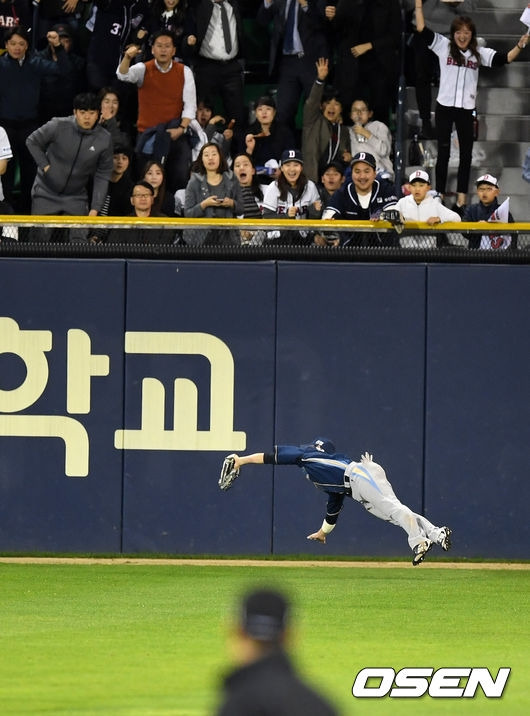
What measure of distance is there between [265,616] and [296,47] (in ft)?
50.1

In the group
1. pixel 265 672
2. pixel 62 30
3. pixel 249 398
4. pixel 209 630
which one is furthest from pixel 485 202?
pixel 265 672

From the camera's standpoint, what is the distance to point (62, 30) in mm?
18750

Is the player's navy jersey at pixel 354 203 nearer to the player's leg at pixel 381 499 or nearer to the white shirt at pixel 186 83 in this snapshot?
the white shirt at pixel 186 83

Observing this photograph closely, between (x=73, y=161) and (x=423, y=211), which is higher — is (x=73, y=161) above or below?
above

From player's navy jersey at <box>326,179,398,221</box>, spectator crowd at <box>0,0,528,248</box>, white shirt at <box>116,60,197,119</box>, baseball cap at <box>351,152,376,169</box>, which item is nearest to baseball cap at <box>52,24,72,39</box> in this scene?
spectator crowd at <box>0,0,528,248</box>

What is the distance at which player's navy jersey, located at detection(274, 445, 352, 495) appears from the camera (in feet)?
45.2

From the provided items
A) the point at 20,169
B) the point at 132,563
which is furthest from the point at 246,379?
the point at 20,169

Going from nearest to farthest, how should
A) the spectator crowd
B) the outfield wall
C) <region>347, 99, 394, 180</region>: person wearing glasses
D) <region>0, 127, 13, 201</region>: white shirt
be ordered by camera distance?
1. the outfield wall
2. the spectator crowd
3. <region>0, 127, 13, 201</region>: white shirt
4. <region>347, 99, 394, 180</region>: person wearing glasses

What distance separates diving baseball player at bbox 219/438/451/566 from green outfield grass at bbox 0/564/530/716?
579mm

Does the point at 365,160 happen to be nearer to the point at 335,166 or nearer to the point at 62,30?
the point at 335,166

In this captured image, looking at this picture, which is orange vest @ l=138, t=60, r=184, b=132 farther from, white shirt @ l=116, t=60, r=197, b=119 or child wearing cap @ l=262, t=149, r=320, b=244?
child wearing cap @ l=262, t=149, r=320, b=244

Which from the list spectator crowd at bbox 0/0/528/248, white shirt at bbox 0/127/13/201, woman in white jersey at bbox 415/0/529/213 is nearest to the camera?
spectator crowd at bbox 0/0/528/248

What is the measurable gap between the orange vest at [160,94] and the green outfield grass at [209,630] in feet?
18.8

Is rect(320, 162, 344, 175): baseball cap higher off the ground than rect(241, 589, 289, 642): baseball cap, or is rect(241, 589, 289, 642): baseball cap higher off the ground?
rect(320, 162, 344, 175): baseball cap
